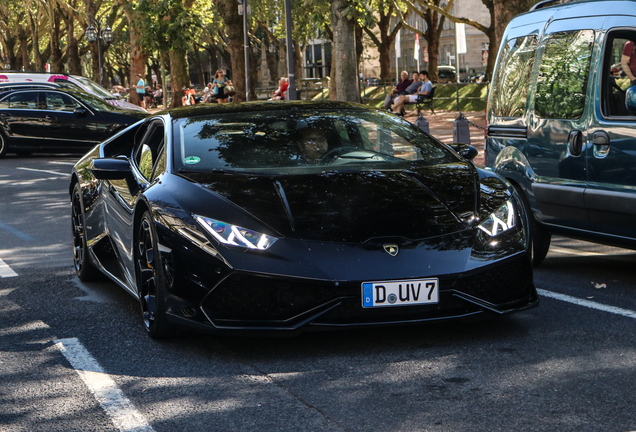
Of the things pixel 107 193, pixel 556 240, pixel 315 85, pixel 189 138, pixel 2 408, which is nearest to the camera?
pixel 2 408

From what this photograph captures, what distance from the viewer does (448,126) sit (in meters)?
25.5

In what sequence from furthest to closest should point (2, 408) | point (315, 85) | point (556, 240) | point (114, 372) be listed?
point (315, 85) → point (556, 240) → point (114, 372) → point (2, 408)

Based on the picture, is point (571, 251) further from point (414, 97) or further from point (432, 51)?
point (432, 51)

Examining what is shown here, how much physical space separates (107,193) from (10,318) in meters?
1.03

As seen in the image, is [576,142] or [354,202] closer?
[354,202]

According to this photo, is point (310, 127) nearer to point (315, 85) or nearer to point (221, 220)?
point (221, 220)

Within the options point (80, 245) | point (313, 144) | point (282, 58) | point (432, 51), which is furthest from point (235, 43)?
point (282, 58)

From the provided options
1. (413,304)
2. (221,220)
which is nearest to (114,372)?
(221,220)

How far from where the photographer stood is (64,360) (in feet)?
15.8

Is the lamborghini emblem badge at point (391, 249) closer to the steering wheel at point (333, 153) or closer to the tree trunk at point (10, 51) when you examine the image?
the steering wheel at point (333, 153)

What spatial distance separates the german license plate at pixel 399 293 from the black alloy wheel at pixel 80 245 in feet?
9.55

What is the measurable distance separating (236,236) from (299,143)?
3.98ft

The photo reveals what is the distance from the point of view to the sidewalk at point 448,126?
19.9 m

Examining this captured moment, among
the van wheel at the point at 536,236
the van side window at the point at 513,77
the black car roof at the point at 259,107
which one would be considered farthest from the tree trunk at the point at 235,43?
the black car roof at the point at 259,107
